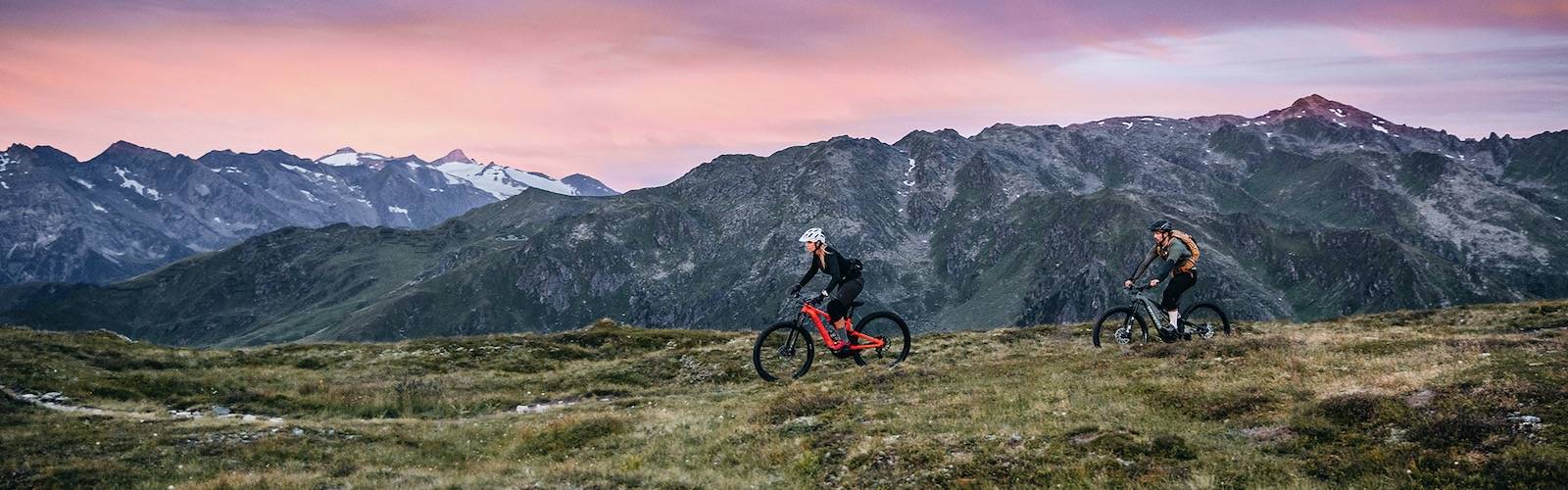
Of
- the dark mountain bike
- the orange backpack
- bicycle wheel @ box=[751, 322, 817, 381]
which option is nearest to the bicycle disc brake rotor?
the dark mountain bike

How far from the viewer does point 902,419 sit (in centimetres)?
1716

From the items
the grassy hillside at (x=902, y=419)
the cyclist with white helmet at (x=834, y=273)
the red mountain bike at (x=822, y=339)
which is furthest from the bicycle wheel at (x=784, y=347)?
the cyclist with white helmet at (x=834, y=273)

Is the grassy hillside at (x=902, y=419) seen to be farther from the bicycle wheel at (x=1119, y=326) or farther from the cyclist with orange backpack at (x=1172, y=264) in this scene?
the cyclist with orange backpack at (x=1172, y=264)

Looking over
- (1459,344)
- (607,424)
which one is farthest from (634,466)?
(1459,344)

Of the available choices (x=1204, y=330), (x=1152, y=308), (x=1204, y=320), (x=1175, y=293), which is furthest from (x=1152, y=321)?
(x=1204, y=320)

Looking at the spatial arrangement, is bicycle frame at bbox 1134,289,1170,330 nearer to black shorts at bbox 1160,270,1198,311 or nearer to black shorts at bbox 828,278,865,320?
black shorts at bbox 1160,270,1198,311

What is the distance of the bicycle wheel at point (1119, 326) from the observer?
79.5ft

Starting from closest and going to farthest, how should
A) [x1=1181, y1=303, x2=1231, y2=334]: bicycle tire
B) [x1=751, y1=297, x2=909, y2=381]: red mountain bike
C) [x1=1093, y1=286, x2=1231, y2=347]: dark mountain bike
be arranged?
[x1=1093, y1=286, x2=1231, y2=347]: dark mountain bike
[x1=751, y1=297, x2=909, y2=381]: red mountain bike
[x1=1181, y1=303, x2=1231, y2=334]: bicycle tire

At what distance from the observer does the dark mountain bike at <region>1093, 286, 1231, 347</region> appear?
931 inches

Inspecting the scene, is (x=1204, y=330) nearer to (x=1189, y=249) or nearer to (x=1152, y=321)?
(x=1152, y=321)

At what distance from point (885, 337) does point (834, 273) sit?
380cm

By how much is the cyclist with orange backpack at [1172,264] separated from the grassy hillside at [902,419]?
1781 mm

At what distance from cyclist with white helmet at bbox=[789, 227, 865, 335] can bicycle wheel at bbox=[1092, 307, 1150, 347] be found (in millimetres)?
7619

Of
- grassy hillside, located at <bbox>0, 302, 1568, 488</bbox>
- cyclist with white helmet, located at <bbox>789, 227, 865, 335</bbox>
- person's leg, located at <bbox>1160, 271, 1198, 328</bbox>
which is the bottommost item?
grassy hillside, located at <bbox>0, 302, 1568, 488</bbox>
